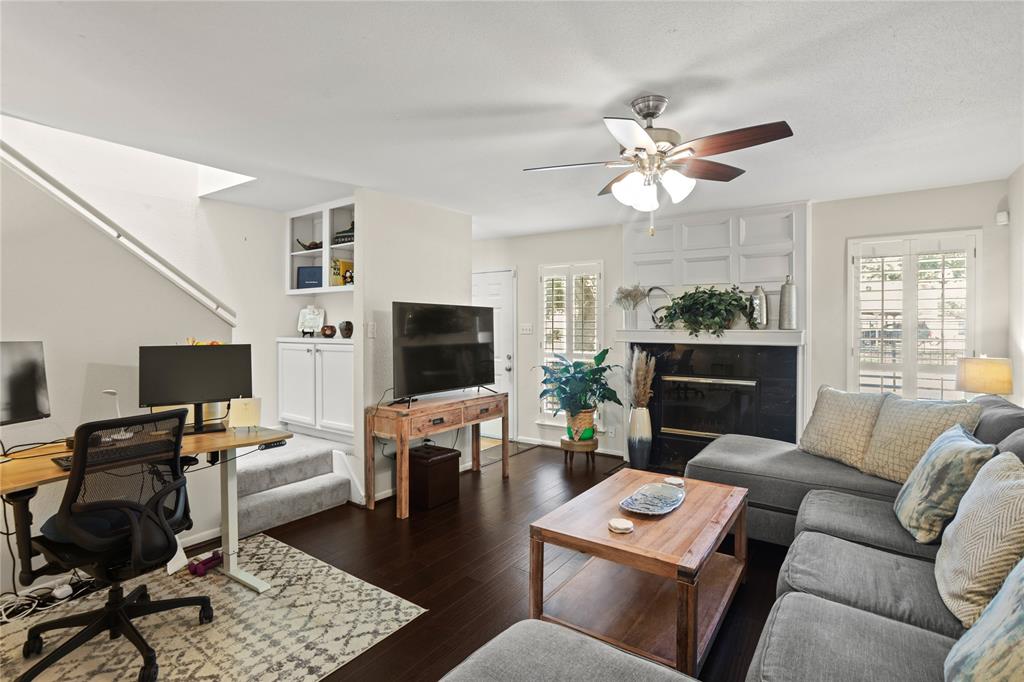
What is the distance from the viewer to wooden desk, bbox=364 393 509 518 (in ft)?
12.0

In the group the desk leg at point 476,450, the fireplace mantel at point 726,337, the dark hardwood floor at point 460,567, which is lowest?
the dark hardwood floor at point 460,567

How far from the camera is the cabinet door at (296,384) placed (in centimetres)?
436

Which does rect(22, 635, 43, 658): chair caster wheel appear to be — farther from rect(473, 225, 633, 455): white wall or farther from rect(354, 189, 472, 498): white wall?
rect(473, 225, 633, 455): white wall

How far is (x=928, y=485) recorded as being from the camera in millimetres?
2109

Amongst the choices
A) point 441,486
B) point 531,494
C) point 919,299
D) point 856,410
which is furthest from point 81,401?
point 919,299

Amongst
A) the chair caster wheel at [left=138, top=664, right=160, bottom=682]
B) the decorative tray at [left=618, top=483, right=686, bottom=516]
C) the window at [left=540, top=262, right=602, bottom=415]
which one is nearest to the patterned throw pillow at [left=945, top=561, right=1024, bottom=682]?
the decorative tray at [left=618, top=483, right=686, bottom=516]

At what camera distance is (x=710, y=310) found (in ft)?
14.8

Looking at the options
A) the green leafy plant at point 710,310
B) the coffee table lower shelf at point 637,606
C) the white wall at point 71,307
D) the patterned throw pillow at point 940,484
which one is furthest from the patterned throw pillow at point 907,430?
the white wall at point 71,307

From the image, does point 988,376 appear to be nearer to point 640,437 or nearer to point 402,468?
point 640,437

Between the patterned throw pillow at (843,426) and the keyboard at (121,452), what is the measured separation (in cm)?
358

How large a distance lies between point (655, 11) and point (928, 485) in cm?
216

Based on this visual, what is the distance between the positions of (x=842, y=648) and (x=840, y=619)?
16cm

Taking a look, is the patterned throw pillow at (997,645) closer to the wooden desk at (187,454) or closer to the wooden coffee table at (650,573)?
the wooden coffee table at (650,573)

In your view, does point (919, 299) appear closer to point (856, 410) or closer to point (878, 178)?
point (878, 178)
